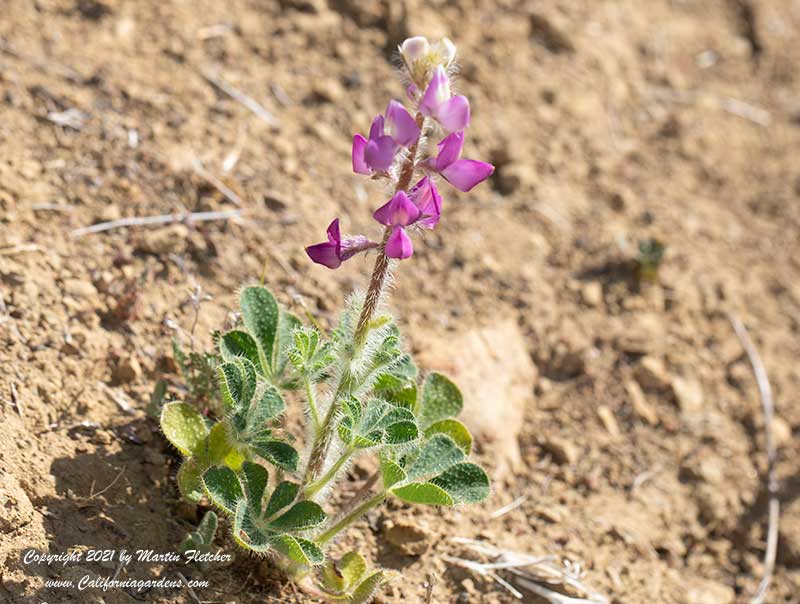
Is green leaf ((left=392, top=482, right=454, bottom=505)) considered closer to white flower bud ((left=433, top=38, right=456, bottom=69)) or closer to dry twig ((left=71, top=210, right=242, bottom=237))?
white flower bud ((left=433, top=38, right=456, bottom=69))

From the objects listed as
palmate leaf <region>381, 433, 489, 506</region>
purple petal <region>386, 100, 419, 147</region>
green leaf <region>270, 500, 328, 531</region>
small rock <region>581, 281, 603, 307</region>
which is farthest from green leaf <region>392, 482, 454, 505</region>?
small rock <region>581, 281, 603, 307</region>

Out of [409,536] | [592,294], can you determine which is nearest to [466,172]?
[409,536]

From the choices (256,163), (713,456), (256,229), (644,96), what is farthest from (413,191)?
(644,96)

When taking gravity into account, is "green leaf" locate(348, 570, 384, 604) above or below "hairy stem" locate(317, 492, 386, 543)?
below

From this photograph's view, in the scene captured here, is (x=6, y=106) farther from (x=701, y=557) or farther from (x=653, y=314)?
(x=701, y=557)

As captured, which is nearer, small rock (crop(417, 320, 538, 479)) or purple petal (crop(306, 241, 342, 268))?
purple petal (crop(306, 241, 342, 268))

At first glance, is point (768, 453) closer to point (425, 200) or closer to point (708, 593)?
point (708, 593)

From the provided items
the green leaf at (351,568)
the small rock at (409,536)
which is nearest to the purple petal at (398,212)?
the green leaf at (351,568)
